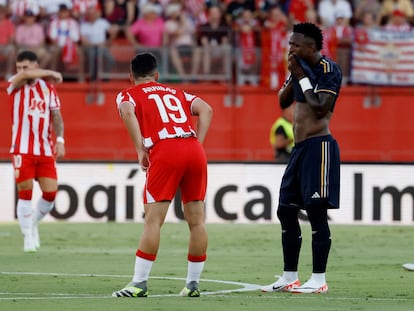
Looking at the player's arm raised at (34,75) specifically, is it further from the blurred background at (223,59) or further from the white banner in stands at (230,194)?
the blurred background at (223,59)

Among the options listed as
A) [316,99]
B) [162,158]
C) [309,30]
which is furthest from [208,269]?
[309,30]

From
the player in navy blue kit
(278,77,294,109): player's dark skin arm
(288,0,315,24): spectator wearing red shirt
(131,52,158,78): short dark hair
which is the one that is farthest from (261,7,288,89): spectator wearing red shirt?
(131,52,158,78): short dark hair

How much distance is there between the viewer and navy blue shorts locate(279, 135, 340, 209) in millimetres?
11055

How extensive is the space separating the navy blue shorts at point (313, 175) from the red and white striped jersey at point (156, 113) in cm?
112

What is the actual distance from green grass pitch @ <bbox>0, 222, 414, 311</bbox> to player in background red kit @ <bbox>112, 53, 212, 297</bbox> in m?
0.35

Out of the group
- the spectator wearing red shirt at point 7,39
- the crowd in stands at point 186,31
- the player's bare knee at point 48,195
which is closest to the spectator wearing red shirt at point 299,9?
the crowd in stands at point 186,31

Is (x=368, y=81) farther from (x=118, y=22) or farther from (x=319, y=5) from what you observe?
(x=118, y=22)

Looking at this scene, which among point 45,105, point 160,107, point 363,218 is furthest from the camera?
point 363,218

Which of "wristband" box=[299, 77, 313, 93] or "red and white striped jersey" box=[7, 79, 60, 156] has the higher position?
"wristband" box=[299, 77, 313, 93]

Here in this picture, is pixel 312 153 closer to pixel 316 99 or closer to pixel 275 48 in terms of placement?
pixel 316 99

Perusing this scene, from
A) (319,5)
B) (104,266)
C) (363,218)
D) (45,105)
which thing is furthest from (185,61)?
(104,266)

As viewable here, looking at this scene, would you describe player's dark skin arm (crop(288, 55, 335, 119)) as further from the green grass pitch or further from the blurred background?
the blurred background

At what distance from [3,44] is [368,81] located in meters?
7.85

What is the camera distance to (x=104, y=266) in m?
14.0
